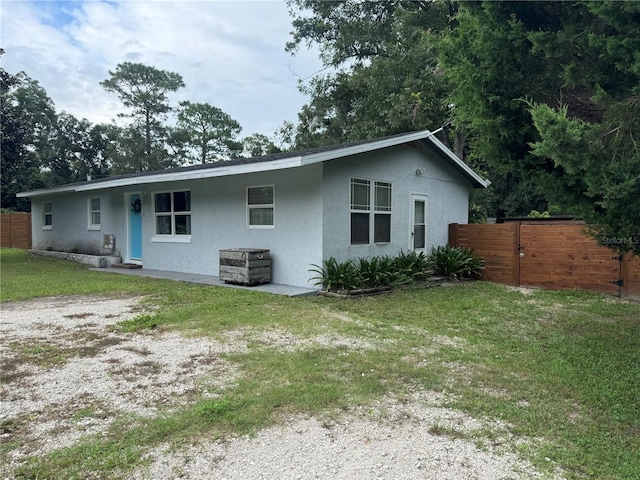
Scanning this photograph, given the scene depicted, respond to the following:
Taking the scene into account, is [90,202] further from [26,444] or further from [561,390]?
[561,390]

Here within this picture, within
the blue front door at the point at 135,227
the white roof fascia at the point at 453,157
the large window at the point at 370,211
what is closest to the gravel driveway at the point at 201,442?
the large window at the point at 370,211

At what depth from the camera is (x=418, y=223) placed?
35.9 ft

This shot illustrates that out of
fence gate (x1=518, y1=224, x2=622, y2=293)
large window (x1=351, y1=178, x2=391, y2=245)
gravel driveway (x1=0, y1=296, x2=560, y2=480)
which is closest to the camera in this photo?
gravel driveway (x1=0, y1=296, x2=560, y2=480)

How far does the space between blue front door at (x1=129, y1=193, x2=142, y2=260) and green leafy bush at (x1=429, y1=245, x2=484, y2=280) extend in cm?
845

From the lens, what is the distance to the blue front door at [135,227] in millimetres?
12688

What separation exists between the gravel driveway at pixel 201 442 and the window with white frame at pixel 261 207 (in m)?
4.78

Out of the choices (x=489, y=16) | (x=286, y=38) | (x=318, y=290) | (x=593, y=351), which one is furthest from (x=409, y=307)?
(x=286, y=38)

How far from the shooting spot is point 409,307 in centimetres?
710

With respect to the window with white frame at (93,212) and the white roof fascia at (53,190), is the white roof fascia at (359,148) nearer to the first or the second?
the white roof fascia at (53,190)

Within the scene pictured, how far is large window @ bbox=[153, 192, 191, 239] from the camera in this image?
37.1ft

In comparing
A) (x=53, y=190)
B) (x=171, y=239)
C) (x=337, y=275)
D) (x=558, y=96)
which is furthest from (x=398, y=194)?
(x=53, y=190)

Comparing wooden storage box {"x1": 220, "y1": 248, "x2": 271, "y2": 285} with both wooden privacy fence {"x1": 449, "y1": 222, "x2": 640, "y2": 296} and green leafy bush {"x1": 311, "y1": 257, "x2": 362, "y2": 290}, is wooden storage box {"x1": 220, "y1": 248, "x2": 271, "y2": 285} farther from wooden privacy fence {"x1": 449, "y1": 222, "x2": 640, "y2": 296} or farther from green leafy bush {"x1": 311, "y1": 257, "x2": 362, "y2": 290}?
wooden privacy fence {"x1": 449, "y1": 222, "x2": 640, "y2": 296}

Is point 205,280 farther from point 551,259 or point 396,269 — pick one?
point 551,259

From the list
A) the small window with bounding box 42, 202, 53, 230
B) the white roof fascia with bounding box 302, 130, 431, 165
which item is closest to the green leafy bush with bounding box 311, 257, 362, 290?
the white roof fascia with bounding box 302, 130, 431, 165
